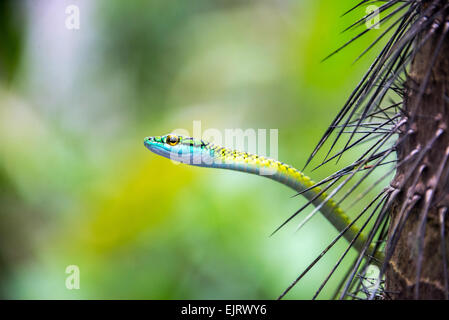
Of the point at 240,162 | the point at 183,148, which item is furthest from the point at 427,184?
the point at 183,148

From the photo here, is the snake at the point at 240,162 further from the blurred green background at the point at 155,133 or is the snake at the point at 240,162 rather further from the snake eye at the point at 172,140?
the blurred green background at the point at 155,133

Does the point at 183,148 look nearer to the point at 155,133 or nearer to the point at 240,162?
the point at 240,162

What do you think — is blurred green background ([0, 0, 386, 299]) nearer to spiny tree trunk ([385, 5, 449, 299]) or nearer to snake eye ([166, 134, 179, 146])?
snake eye ([166, 134, 179, 146])

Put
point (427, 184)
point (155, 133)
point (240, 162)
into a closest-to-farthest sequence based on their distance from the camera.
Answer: point (427, 184) < point (240, 162) < point (155, 133)

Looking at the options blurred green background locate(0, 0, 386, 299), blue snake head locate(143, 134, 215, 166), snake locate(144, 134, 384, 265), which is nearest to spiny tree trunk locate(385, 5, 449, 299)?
snake locate(144, 134, 384, 265)

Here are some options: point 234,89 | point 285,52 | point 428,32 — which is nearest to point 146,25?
point 234,89

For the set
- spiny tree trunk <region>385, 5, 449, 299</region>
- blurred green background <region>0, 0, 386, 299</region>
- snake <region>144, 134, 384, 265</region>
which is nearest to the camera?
spiny tree trunk <region>385, 5, 449, 299</region>

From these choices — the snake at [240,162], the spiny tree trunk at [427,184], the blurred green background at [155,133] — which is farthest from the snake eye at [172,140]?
the blurred green background at [155,133]
